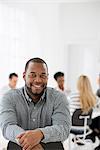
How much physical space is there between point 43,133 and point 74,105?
2826 mm

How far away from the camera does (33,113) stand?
1805 millimetres

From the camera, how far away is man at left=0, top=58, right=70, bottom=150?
1725 mm

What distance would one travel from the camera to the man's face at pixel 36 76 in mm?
1756

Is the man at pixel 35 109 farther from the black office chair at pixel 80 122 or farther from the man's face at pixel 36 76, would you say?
the black office chair at pixel 80 122

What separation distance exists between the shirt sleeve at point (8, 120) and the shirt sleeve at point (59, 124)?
15 centimetres

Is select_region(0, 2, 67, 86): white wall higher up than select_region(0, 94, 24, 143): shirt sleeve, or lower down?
higher up

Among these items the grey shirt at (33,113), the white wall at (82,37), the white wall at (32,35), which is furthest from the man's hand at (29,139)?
the white wall at (82,37)

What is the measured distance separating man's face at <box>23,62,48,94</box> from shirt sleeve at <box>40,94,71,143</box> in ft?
0.51

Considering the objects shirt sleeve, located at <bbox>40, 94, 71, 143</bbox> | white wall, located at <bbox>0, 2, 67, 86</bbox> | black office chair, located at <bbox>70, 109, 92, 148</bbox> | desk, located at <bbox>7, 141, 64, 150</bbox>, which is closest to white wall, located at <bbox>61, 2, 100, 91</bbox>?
white wall, located at <bbox>0, 2, 67, 86</bbox>

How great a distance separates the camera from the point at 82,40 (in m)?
7.86

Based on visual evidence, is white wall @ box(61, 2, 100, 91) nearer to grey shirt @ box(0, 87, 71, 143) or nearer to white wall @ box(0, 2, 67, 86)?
white wall @ box(0, 2, 67, 86)

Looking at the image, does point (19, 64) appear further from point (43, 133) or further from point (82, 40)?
point (43, 133)

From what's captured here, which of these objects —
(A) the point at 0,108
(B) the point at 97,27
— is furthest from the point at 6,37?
(A) the point at 0,108

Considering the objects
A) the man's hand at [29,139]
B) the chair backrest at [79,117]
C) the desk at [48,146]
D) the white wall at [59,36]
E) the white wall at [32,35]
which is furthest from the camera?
the white wall at [59,36]
